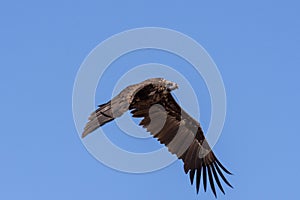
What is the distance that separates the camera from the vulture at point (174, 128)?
20.6 meters

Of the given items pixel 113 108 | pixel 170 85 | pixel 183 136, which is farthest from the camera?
pixel 183 136

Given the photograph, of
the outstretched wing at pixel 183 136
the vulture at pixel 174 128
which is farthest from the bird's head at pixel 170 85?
the outstretched wing at pixel 183 136

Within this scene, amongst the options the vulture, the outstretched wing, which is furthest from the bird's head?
the outstretched wing

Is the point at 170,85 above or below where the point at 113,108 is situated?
above

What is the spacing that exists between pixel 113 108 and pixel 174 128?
4.32 m

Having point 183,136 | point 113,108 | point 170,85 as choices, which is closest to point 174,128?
point 183,136

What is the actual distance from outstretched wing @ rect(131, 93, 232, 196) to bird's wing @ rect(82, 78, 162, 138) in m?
1.90

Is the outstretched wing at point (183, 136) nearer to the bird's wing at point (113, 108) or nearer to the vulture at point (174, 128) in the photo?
the vulture at point (174, 128)

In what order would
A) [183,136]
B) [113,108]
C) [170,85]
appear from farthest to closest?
[183,136] < [170,85] < [113,108]

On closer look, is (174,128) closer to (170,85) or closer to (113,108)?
(170,85)

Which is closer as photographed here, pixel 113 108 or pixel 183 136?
pixel 113 108

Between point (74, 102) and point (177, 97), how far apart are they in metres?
3.92

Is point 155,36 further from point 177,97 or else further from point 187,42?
point 177,97

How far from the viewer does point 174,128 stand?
2312cm
